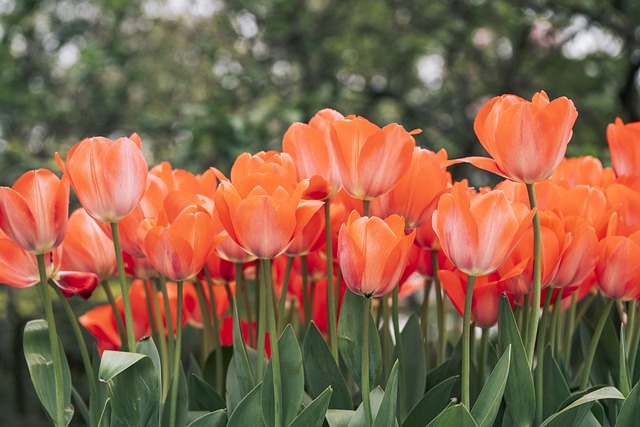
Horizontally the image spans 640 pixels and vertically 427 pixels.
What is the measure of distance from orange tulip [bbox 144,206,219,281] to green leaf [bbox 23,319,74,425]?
0.14m

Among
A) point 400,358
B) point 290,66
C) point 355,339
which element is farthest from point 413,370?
point 290,66

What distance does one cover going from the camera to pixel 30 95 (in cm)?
485

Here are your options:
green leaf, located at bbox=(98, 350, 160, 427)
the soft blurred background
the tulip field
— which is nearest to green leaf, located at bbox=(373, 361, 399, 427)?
the tulip field

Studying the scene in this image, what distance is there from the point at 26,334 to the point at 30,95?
443cm

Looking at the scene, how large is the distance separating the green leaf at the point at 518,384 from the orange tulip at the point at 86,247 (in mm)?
455

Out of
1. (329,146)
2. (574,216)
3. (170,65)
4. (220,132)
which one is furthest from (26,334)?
(170,65)

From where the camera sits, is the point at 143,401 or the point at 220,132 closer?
the point at 143,401

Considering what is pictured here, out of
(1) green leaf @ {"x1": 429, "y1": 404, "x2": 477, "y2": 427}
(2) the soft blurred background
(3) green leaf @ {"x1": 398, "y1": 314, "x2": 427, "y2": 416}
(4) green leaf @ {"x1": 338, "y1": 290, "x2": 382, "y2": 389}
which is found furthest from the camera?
(2) the soft blurred background

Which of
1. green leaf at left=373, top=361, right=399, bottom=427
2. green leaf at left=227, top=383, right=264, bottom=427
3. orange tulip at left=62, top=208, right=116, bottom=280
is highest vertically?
orange tulip at left=62, top=208, right=116, bottom=280

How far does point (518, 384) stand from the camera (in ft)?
2.34

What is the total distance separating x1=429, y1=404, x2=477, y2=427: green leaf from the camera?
63cm

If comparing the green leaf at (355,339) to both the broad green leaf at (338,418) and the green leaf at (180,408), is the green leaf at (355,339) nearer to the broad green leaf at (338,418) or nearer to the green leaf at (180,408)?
the broad green leaf at (338,418)

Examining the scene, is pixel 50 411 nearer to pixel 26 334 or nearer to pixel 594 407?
pixel 26 334

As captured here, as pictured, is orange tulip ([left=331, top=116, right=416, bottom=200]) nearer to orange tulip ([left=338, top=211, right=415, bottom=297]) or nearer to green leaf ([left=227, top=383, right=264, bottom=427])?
orange tulip ([left=338, top=211, right=415, bottom=297])
